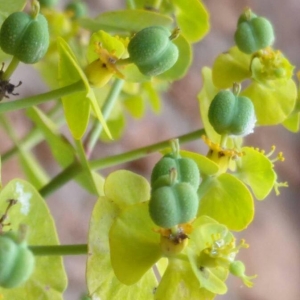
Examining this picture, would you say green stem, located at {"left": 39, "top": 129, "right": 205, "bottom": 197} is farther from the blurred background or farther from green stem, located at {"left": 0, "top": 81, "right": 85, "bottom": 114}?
the blurred background

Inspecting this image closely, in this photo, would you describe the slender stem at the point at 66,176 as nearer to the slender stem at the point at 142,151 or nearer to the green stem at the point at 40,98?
the slender stem at the point at 142,151

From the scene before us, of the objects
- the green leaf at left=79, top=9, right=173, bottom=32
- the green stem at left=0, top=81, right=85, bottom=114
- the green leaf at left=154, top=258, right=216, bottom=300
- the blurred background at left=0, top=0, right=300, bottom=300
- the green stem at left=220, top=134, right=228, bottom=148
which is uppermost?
the green stem at left=0, top=81, right=85, bottom=114

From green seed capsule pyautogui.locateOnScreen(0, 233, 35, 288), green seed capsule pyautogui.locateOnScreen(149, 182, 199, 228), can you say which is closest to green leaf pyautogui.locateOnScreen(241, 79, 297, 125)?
green seed capsule pyautogui.locateOnScreen(149, 182, 199, 228)

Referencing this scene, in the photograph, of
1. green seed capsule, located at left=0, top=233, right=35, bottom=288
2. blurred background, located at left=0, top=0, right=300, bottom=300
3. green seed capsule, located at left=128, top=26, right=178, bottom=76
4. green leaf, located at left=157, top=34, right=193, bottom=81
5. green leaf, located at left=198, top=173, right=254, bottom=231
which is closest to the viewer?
green seed capsule, located at left=0, top=233, right=35, bottom=288

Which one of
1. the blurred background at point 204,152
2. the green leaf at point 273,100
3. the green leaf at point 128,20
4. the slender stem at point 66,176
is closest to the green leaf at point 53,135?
the slender stem at point 66,176

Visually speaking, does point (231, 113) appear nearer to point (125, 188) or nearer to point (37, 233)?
point (125, 188)

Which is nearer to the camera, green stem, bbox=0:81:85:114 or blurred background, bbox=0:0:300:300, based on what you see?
green stem, bbox=0:81:85:114

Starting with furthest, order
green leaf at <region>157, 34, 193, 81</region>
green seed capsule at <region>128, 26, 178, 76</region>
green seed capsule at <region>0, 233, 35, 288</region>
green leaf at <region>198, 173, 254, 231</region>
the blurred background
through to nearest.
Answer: the blurred background
green leaf at <region>157, 34, 193, 81</region>
green leaf at <region>198, 173, 254, 231</region>
green seed capsule at <region>128, 26, 178, 76</region>
green seed capsule at <region>0, 233, 35, 288</region>

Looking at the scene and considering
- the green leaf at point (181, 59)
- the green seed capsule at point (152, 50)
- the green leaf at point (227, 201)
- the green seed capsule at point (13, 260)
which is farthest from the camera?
the green leaf at point (181, 59)
